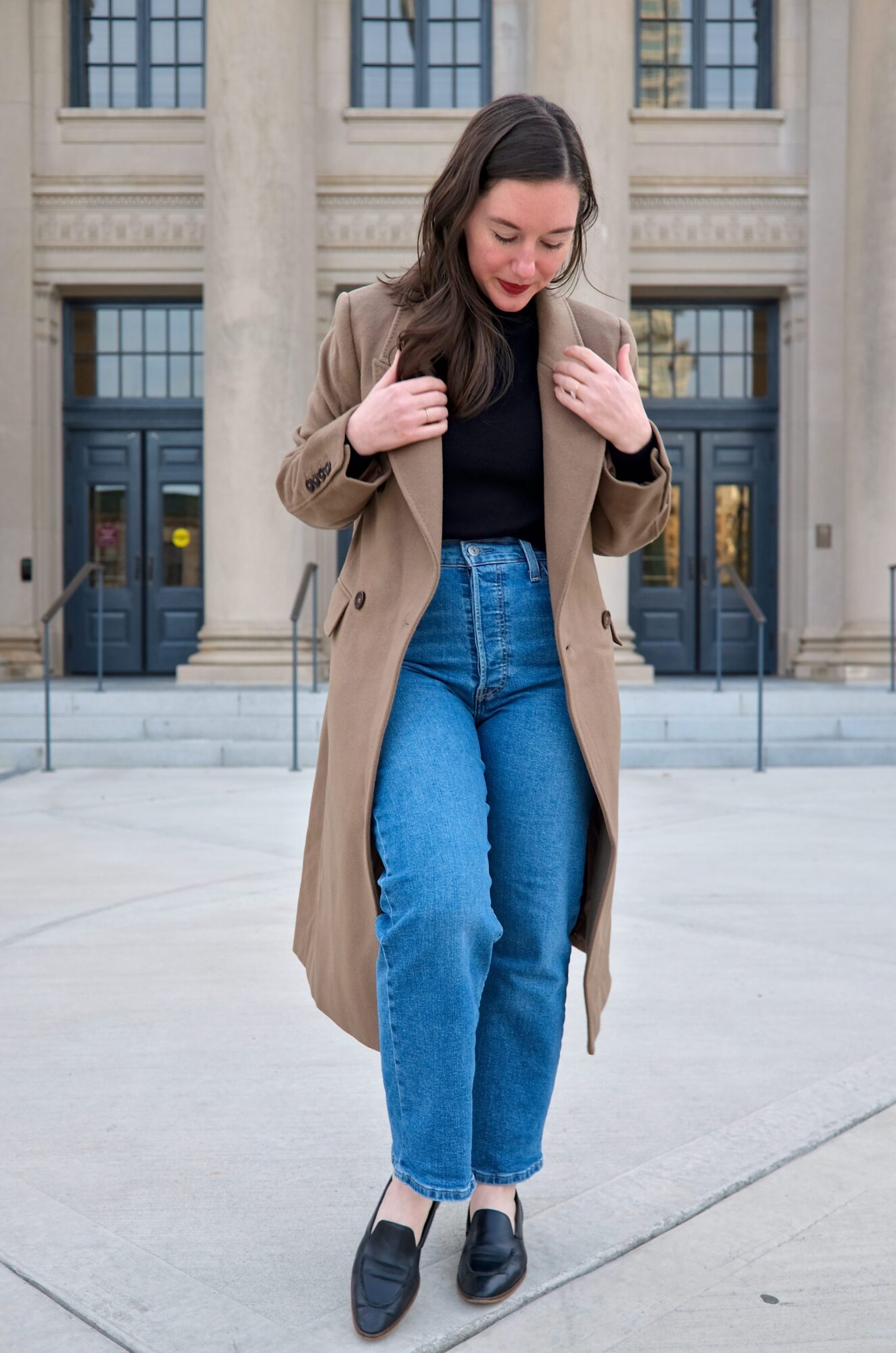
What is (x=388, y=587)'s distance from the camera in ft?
6.79

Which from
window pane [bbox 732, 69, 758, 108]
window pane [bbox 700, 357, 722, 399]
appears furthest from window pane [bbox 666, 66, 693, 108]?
window pane [bbox 700, 357, 722, 399]

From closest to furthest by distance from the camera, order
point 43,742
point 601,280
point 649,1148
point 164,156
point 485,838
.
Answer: point 485,838
point 649,1148
point 43,742
point 601,280
point 164,156

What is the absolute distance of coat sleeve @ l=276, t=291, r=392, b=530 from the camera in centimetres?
206

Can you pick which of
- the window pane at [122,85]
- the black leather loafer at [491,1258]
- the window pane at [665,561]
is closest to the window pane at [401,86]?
the window pane at [122,85]

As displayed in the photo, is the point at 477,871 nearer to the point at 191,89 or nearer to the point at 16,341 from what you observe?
the point at 16,341

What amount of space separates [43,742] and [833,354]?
973cm

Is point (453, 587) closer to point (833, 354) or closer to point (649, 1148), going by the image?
point (649, 1148)

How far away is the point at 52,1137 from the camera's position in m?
2.66

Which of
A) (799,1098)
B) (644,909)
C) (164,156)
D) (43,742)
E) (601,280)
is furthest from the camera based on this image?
(164,156)

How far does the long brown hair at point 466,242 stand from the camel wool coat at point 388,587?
0.23 ft

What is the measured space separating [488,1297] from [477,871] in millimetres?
673

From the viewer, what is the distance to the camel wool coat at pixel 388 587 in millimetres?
2010

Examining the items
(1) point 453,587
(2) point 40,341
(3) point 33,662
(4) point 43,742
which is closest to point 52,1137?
(1) point 453,587

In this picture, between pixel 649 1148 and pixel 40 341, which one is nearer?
pixel 649 1148
